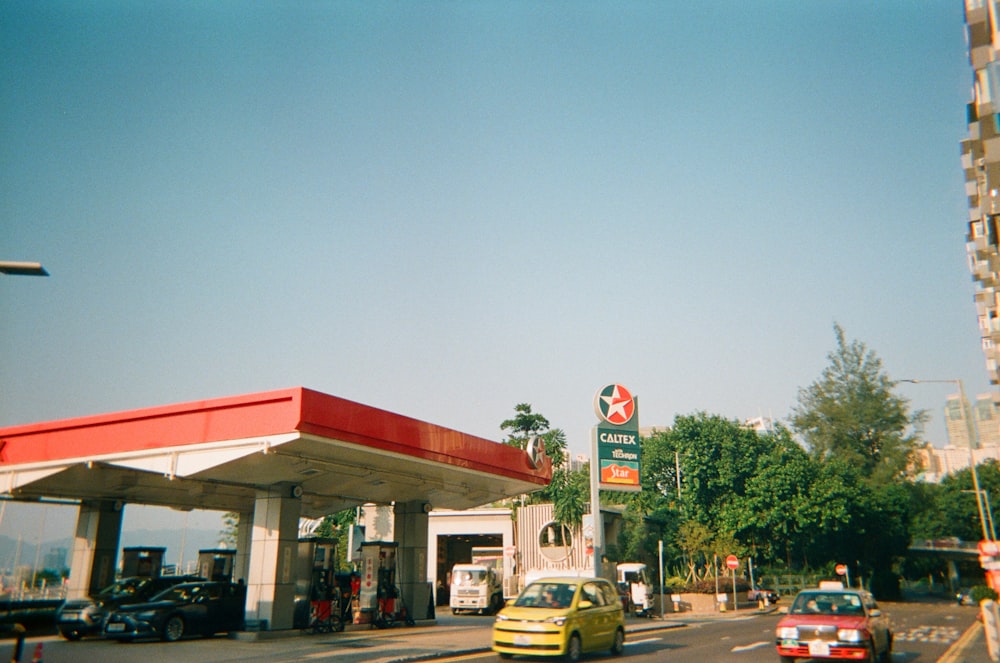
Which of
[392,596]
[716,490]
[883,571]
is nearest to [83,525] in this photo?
[392,596]

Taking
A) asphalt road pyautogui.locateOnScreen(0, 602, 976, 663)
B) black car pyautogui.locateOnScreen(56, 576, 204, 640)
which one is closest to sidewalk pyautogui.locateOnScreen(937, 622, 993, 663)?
asphalt road pyautogui.locateOnScreen(0, 602, 976, 663)

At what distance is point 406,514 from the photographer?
1046 inches

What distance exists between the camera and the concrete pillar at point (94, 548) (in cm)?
2373

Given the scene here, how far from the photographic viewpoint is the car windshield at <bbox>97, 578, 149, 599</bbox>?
20.9m

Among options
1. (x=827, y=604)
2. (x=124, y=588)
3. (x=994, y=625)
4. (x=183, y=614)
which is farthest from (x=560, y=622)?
(x=124, y=588)

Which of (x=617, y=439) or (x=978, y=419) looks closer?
(x=617, y=439)

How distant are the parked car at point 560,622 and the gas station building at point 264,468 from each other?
5.88 m

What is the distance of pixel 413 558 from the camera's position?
84.2 feet

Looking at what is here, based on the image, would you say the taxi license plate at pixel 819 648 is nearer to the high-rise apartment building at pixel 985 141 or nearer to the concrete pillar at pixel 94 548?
the high-rise apartment building at pixel 985 141

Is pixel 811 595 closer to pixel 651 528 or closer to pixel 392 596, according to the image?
pixel 392 596

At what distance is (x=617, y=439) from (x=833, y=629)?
10.8 m

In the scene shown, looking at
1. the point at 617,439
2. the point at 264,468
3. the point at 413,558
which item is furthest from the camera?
the point at 413,558

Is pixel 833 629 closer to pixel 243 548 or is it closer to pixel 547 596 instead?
pixel 547 596

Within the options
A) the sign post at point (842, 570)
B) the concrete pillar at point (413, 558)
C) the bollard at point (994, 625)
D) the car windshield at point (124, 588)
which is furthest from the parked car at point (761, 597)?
the car windshield at point (124, 588)
